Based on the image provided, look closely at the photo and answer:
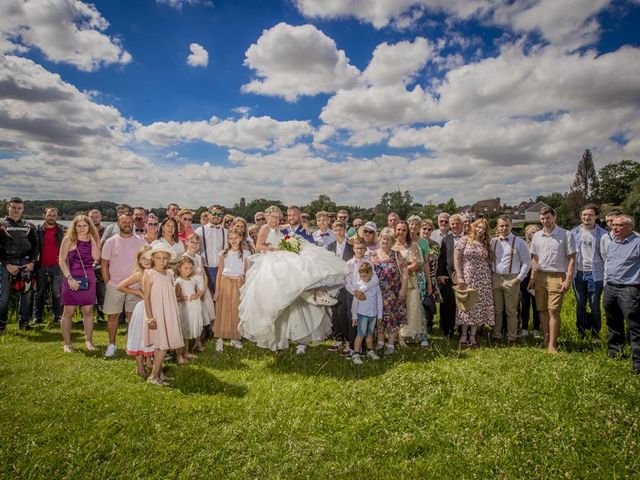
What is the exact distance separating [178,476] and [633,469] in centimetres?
437

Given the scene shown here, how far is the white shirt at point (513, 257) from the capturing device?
23.4 ft

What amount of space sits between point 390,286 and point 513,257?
2.62m

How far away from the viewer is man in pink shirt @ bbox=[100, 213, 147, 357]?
6.62 meters

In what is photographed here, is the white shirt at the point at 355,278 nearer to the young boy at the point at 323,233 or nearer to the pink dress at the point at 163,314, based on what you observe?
the young boy at the point at 323,233

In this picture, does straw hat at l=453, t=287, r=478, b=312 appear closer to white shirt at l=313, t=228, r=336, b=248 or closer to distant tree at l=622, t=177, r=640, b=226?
white shirt at l=313, t=228, r=336, b=248

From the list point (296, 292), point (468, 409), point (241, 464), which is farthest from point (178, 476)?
point (468, 409)

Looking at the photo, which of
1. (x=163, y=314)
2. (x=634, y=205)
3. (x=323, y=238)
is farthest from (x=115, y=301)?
(x=634, y=205)

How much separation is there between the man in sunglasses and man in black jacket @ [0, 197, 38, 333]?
4116 mm

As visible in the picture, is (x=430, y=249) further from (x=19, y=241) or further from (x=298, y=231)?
(x=19, y=241)

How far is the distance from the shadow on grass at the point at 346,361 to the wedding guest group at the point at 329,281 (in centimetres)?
22

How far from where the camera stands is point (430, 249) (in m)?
7.96

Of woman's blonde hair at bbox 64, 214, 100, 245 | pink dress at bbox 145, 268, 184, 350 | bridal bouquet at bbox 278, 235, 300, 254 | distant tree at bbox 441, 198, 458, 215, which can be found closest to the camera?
pink dress at bbox 145, 268, 184, 350

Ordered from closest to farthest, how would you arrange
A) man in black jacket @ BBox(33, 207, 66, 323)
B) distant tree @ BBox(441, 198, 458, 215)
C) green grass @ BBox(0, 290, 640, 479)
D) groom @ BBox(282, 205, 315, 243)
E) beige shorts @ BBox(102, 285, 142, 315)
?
green grass @ BBox(0, 290, 640, 479), beige shorts @ BBox(102, 285, 142, 315), groom @ BBox(282, 205, 315, 243), man in black jacket @ BBox(33, 207, 66, 323), distant tree @ BBox(441, 198, 458, 215)

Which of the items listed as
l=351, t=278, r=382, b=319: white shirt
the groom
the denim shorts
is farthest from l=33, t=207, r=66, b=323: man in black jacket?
the denim shorts
